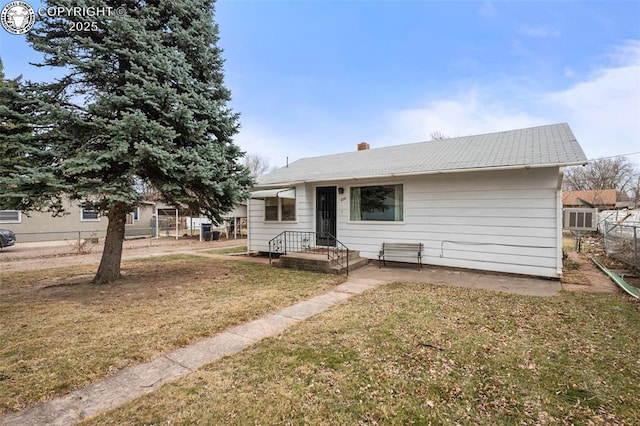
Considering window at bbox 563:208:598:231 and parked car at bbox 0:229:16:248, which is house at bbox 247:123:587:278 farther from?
parked car at bbox 0:229:16:248

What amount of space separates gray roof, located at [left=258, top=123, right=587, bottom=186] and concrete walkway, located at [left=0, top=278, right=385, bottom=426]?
5.56 meters

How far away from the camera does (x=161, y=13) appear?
668 cm

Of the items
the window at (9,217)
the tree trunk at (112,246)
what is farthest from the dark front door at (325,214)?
the window at (9,217)

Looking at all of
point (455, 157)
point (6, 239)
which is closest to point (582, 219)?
point (455, 157)

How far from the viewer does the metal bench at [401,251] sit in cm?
848

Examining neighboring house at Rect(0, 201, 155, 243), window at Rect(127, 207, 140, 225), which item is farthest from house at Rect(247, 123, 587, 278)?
window at Rect(127, 207, 140, 225)

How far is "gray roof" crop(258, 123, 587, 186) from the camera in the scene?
6.96m

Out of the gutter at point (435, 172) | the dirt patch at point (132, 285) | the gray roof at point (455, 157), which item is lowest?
the dirt patch at point (132, 285)

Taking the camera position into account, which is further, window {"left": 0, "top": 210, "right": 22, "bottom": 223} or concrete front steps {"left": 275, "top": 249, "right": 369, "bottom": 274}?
window {"left": 0, "top": 210, "right": 22, "bottom": 223}

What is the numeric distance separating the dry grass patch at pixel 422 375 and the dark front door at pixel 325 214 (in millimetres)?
5601

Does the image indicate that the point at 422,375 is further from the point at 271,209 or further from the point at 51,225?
the point at 51,225

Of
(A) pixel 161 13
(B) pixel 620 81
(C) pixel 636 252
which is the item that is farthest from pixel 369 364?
(B) pixel 620 81

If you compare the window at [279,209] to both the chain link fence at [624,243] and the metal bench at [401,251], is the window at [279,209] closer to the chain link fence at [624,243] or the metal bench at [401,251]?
→ the metal bench at [401,251]

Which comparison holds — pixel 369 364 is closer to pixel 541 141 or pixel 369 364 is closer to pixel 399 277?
pixel 399 277
